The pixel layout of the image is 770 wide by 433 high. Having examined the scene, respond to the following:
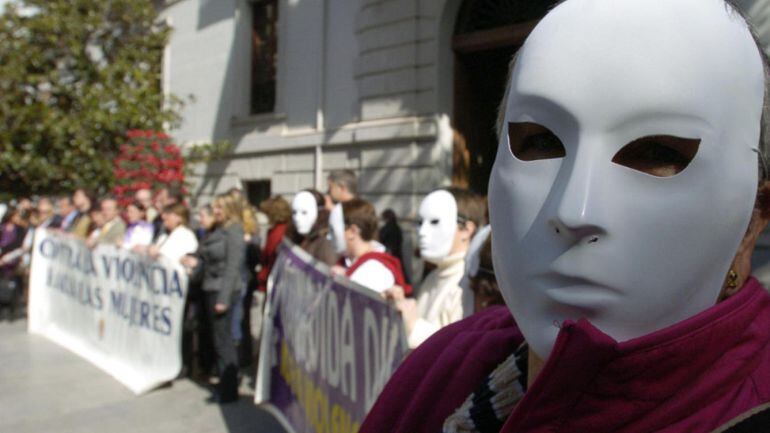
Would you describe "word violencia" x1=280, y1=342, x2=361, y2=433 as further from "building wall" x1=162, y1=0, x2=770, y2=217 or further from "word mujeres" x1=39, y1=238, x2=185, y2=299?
"building wall" x1=162, y1=0, x2=770, y2=217

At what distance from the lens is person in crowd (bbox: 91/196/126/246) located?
7227 mm

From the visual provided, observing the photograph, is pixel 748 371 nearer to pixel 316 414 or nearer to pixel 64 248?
pixel 316 414

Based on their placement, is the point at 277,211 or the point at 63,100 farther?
the point at 63,100

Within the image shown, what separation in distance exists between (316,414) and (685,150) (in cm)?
286

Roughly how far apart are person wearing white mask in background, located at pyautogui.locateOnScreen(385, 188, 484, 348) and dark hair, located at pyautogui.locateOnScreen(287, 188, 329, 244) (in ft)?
6.64

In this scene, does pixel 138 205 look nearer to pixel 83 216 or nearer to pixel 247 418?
pixel 83 216

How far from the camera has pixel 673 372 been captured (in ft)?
2.68

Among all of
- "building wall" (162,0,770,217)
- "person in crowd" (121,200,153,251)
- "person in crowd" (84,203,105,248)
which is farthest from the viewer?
"building wall" (162,0,770,217)

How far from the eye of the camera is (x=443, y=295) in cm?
319

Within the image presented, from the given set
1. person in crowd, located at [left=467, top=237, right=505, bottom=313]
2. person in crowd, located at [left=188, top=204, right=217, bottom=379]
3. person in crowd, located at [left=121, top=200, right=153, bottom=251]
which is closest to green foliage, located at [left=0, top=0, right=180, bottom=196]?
person in crowd, located at [left=121, top=200, right=153, bottom=251]

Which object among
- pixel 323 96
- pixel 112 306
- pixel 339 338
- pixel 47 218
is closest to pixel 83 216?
pixel 47 218

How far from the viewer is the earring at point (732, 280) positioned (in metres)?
0.92

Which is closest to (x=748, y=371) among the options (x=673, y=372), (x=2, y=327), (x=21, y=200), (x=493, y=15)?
(x=673, y=372)

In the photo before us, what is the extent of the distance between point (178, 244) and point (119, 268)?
98 cm
